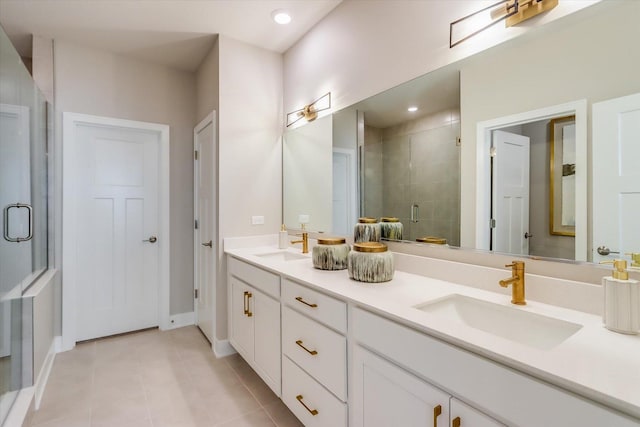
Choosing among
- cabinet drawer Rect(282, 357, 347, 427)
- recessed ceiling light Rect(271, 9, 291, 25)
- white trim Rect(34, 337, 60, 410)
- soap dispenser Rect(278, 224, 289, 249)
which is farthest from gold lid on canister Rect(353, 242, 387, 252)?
white trim Rect(34, 337, 60, 410)

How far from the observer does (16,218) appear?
1.87 m

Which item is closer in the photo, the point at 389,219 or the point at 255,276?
the point at 389,219

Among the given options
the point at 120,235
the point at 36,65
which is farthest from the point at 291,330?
the point at 36,65

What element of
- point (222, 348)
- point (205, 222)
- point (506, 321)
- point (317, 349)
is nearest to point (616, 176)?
point (506, 321)

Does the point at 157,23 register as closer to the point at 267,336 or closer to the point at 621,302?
the point at 267,336

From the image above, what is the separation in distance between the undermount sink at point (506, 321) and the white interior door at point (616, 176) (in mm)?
306

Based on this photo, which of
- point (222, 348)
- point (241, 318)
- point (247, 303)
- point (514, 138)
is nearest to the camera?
point (514, 138)

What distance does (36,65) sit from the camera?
261 centimetres

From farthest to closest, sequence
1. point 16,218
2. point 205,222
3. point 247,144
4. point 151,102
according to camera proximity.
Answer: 1. point 151,102
2. point 205,222
3. point 247,144
4. point 16,218

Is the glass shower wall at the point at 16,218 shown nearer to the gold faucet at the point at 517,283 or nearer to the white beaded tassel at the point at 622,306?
the gold faucet at the point at 517,283

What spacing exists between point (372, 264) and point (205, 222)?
204 centimetres

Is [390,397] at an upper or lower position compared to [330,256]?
lower

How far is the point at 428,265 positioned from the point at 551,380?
0.93 meters

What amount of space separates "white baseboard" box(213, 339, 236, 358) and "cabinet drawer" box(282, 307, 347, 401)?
44.4 inches
